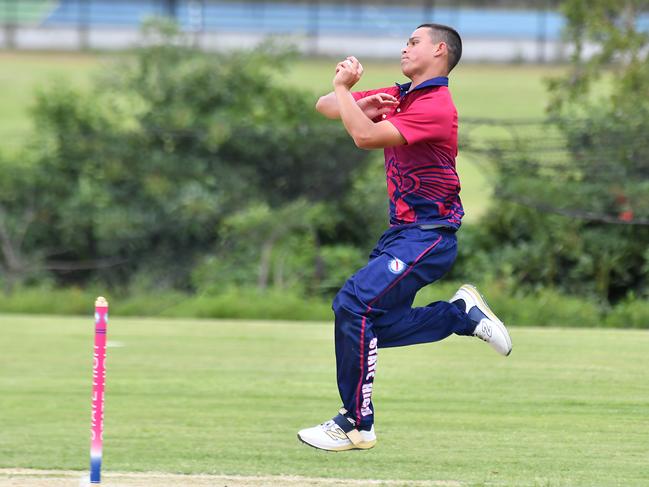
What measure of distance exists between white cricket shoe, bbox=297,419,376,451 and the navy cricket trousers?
0.06m

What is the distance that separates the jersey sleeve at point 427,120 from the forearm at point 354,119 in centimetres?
17

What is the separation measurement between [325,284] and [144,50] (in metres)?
5.46

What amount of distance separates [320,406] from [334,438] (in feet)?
9.18

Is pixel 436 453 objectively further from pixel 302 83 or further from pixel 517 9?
pixel 517 9

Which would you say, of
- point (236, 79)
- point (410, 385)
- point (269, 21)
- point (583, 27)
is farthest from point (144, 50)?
point (269, 21)

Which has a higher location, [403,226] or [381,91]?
[381,91]

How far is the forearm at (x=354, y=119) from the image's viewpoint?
6355 mm

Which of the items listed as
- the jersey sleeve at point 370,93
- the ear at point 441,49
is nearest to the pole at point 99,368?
the jersey sleeve at point 370,93

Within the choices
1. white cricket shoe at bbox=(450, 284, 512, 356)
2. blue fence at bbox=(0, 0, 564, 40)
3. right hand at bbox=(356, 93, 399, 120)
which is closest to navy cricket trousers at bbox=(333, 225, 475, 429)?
white cricket shoe at bbox=(450, 284, 512, 356)

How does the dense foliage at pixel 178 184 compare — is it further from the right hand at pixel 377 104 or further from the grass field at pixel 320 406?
the right hand at pixel 377 104

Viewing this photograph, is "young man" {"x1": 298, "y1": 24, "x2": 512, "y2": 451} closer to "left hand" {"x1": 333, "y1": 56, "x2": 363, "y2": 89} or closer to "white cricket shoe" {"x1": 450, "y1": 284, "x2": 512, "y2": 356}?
"left hand" {"x1": 333, "y1": 56, "x2": 363, "y2": 89}

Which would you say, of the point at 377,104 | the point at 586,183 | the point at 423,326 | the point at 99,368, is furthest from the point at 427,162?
the point at 586,183

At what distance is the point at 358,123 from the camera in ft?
20.9

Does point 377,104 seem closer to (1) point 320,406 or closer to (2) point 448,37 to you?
(2) point 448,37
